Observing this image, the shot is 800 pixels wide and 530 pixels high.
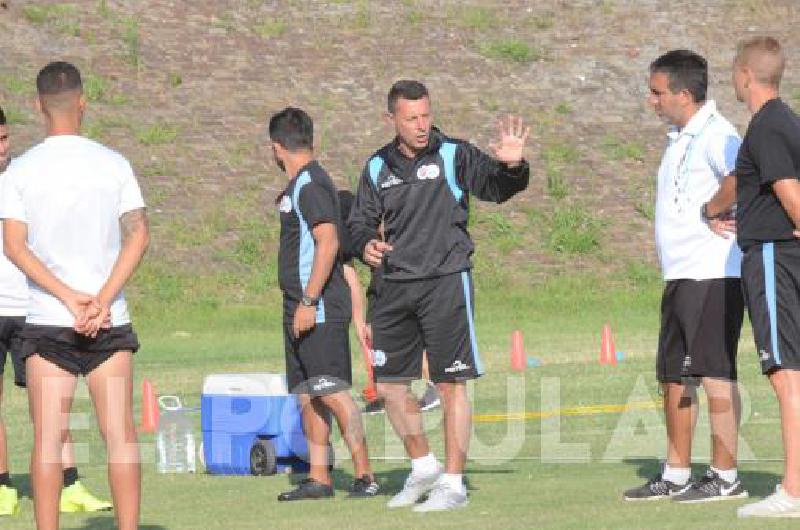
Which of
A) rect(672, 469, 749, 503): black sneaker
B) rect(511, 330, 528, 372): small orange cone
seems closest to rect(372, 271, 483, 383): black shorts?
rect(672, 469, 749, 503): black sneaker

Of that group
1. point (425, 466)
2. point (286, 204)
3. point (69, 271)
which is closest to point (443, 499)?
point (425, 466)

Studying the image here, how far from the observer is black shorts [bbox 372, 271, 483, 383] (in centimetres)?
1034

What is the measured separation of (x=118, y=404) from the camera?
854cm

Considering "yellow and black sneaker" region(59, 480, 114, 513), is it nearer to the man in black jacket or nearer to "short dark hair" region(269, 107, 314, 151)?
the man in black jacket

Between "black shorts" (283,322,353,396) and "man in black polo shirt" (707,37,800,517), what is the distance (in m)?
2.52

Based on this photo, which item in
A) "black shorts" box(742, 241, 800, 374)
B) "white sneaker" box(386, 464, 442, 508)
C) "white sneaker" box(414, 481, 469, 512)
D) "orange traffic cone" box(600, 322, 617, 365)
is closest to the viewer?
"black shorts" box(742, 241, 800, 374)

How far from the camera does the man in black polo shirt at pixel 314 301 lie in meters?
10.8

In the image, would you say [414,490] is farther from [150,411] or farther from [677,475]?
[150,411]

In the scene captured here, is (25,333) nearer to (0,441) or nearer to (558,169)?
(0,441)

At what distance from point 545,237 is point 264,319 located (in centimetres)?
681

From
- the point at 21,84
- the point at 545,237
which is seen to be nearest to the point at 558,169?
the point at 545,237

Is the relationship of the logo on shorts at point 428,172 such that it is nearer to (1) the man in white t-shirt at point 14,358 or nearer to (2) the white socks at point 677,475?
(2) the white socks at point 677,475

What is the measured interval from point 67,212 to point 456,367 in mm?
2654

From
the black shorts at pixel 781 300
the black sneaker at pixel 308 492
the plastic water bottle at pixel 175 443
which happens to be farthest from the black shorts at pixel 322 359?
the black shorts at pixel 781 300
